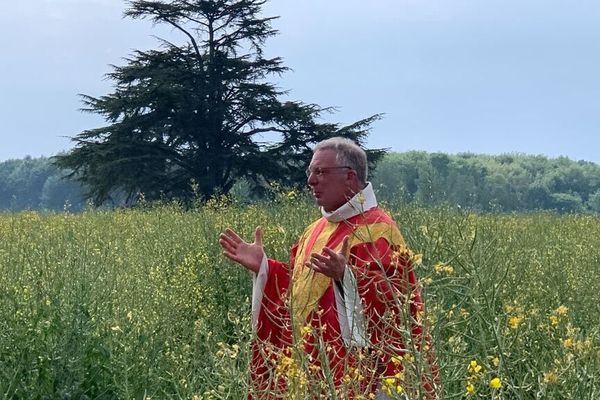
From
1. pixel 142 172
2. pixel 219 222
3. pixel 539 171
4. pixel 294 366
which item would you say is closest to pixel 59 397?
pixel 294 366

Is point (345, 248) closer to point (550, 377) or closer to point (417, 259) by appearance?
point (417, 259)

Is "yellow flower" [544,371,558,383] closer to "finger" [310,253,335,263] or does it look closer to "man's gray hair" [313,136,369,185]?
"finger" [310,253,335,263]

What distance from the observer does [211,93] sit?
2770 cm

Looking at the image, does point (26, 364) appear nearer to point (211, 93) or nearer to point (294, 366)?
point (294, 366)

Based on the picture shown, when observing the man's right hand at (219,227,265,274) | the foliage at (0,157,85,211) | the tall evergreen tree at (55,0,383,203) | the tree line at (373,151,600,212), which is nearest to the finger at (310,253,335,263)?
the man's right hand at (219,227,265,274)

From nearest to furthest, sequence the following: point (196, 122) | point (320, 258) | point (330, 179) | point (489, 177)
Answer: point (320, 258) → point (330, 179) → point (196, 122) → point (489, 177)

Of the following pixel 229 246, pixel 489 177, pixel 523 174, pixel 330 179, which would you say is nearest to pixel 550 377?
pixel 330 179

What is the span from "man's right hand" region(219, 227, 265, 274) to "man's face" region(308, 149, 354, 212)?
400mm

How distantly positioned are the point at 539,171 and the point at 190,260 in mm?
72143

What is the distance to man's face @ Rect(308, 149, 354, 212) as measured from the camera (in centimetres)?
345

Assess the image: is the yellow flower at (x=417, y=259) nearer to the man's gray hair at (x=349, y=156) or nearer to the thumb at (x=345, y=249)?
the thumb at (x=345, y=249)

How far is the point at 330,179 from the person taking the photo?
346cm

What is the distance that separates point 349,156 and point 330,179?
0.13 metres

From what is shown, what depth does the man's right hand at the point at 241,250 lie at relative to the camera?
3646mm
